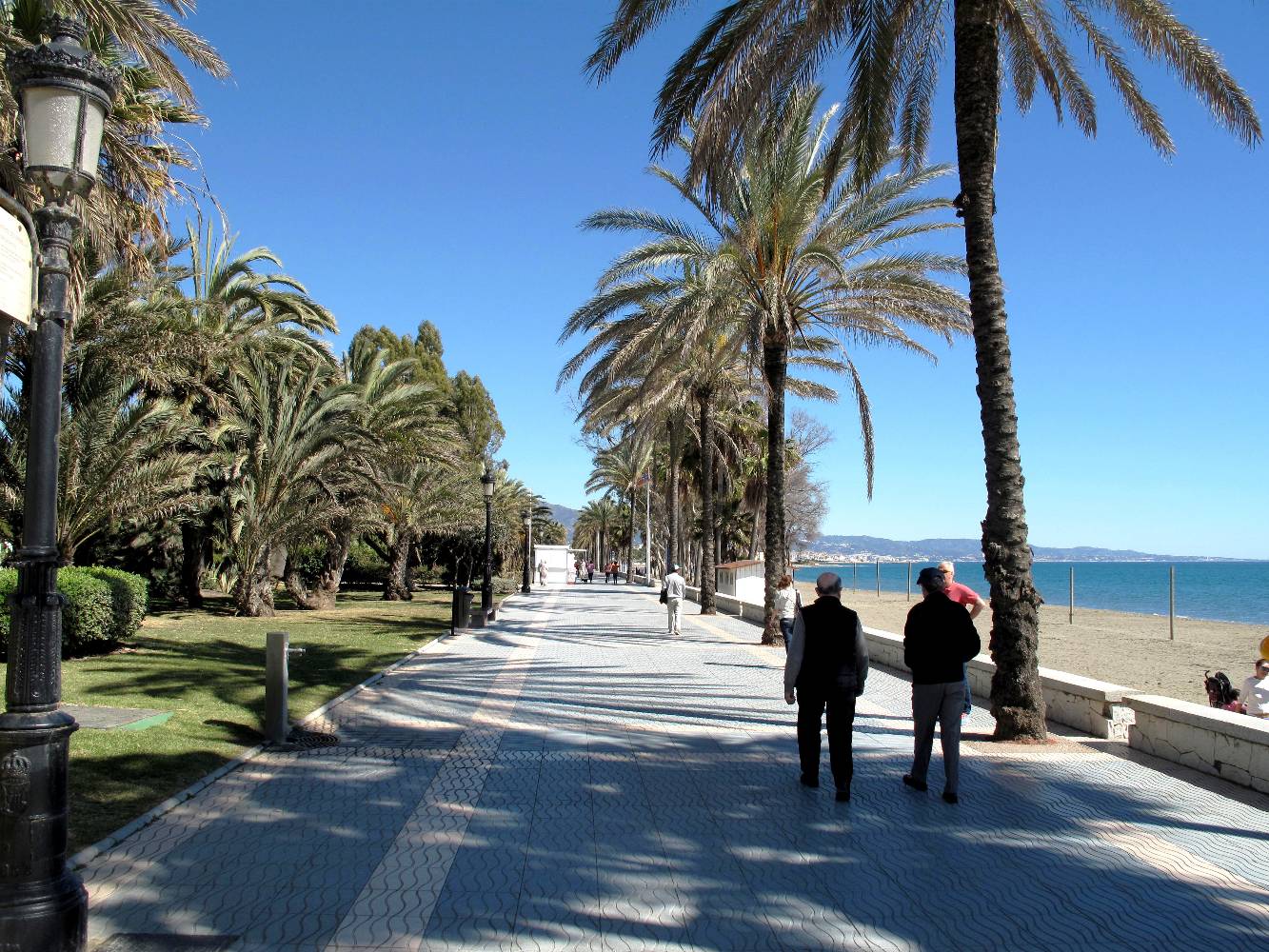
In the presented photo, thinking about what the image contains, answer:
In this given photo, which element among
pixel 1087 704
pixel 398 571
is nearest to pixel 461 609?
pixel 398 571

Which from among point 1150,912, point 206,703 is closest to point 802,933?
point 1150,912

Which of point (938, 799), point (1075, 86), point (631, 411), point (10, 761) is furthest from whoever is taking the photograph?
point (631, 411)

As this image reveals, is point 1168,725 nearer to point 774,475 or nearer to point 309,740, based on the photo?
point 309,740

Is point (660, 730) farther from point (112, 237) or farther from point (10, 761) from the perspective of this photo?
point (112, 237)

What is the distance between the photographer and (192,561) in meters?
22.8

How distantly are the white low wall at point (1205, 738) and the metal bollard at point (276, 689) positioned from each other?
7.22m

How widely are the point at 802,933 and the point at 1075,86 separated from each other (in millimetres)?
11415

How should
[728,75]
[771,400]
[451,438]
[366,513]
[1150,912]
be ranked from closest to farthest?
[1150,912] < [728,75] < [771,400] < [366,513] < [451,438]

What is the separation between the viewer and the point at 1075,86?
39.3 feet

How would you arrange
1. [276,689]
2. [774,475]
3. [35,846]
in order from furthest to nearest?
[774,475], [276,689], [35,846]

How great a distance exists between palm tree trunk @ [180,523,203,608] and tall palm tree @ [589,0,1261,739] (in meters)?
15.9

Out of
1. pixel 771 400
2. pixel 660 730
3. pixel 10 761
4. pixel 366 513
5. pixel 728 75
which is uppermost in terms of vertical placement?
pixel 728 75

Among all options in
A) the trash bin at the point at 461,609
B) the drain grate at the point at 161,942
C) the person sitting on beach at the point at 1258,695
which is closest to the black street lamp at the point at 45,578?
the drain grate at the point at 161,942

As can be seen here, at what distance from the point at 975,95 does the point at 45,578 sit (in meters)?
8.78
